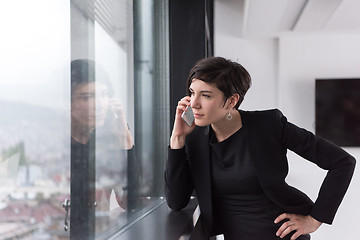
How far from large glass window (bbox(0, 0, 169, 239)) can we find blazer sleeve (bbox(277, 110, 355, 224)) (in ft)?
1.85

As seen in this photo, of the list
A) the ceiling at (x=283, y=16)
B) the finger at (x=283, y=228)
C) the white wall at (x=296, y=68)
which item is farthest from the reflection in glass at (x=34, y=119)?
the white wall at (x=296, y=68)

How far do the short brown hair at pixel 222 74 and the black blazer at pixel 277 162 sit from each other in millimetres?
128

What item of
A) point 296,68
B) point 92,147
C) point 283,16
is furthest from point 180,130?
point 296,68

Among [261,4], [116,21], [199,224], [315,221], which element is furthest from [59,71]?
[261,4]

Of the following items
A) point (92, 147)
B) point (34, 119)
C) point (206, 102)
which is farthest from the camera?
point (206, 102)

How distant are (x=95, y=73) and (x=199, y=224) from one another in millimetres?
690

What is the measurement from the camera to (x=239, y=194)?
1384 millimetres

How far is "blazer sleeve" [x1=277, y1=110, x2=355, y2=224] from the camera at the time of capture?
54.2 inches

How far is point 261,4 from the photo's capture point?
10.5ft

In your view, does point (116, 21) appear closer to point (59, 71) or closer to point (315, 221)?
point (59, 71)

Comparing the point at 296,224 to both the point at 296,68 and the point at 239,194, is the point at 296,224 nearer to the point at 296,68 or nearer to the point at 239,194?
the point at 239,194

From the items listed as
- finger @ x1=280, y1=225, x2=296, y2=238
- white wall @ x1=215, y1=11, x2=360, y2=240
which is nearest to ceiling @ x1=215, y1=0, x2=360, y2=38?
white wall @ x1=215, y1=11, x2=360, y2=240

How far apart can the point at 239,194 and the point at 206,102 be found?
0.34 m

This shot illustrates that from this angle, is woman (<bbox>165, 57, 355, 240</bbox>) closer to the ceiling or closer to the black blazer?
the black blazer
